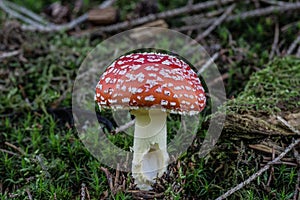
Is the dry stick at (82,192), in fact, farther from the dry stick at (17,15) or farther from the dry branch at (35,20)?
the dry stick at (17,15)

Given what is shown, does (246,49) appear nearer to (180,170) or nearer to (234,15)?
(234,15)

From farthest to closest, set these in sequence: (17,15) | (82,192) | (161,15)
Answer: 1. (17,15)
2. (161,15)
3. (82,192)

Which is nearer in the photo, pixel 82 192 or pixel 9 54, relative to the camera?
pixel 82 192

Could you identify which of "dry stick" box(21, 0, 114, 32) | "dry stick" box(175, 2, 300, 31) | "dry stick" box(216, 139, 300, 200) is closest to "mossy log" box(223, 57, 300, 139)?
"dry stick" box(216, 139, 300, 200)

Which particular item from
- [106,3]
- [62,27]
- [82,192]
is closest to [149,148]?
[82,192]

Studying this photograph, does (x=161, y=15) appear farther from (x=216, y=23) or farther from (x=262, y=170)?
(x=262, y=170)

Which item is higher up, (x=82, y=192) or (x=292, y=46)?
(x=292, y=46)

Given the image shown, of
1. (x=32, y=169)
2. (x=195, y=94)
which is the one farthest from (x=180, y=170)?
(x=32, y=169)

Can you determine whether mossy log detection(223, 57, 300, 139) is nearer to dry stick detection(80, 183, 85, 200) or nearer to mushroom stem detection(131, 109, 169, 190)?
mushroom stem detection(131, 109, 169, 190)
